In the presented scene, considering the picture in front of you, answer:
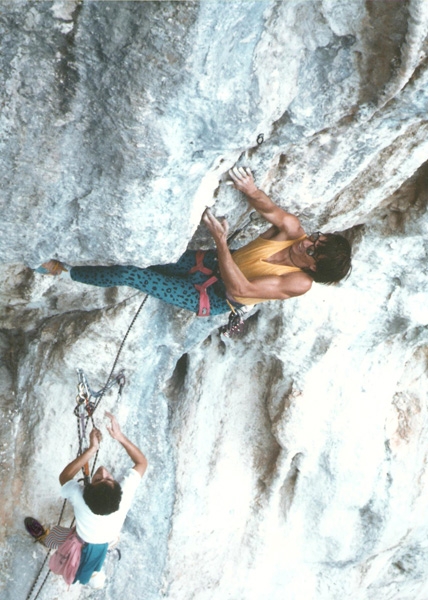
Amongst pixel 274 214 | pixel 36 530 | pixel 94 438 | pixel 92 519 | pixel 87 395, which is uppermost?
pixel 274 214

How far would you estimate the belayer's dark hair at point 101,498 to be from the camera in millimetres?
3732

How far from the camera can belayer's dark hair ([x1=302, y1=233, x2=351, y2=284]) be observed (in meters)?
3.32

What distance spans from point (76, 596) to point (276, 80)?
3199 mm

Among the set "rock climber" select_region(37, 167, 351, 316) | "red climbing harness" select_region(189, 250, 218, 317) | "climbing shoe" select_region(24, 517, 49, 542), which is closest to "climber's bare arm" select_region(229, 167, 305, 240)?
"rock climber" select_region(37, 167, 351, 316)

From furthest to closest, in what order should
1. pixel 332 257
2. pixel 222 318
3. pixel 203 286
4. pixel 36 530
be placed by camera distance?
1. pixel 36 530
2. pixel 222 318
3. pixel 203 286
4. pixel 332 257

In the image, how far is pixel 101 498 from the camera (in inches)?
147

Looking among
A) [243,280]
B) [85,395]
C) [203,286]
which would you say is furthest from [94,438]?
[243,280]

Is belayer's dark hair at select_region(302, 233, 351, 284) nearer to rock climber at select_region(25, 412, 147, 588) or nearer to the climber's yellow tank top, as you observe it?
the climber's yellow tank top

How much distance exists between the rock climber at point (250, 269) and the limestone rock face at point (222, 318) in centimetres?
11

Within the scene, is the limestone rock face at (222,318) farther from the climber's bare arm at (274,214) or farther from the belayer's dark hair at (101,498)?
the belayer's dark hair at (101,498)

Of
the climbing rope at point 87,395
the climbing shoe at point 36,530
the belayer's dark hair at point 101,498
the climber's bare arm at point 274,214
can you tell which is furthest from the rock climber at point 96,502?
the climber's bare arm at point 274,214

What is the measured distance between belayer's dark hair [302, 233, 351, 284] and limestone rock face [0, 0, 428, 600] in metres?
0.29

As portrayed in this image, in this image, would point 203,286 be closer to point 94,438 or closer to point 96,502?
point 94,438

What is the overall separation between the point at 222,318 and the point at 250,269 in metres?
0.76
